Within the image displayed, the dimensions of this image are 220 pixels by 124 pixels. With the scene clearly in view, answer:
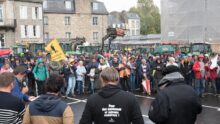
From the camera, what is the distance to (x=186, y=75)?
1508 centimetres

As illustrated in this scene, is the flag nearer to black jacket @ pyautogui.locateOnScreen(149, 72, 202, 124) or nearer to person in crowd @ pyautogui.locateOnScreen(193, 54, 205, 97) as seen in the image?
person in crowd @ pyautogui.locateOnScreen(193, 54, 205, 97)

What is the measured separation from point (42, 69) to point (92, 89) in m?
2.85

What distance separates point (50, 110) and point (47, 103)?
0.30 ft

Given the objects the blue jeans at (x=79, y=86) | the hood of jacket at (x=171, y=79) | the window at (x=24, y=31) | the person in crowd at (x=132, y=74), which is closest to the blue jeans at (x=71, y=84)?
the blue jeans at (x=79, y=86)

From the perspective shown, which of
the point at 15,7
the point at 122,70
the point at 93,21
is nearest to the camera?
the point at 122,70

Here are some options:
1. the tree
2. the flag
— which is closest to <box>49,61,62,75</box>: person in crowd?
the flag

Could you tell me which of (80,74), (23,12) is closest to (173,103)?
(80,74)

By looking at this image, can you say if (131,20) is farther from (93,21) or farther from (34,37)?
(34,37)

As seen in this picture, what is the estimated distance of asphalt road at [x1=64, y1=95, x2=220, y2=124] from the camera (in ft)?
33.3

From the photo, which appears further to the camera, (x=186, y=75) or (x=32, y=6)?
(x=32, y=6)

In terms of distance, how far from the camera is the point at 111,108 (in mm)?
4348

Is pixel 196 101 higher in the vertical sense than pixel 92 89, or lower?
higher

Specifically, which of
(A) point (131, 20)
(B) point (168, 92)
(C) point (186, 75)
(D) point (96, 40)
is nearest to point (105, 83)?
(B) point (168, 92)

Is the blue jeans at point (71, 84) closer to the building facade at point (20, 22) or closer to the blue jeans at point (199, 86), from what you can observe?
the blue jeans at point (199, 86)
